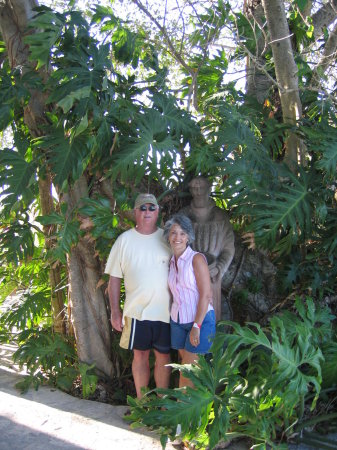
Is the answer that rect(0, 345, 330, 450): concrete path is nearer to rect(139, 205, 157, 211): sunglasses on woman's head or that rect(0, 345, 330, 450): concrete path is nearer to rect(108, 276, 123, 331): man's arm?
rect(108, 276, 123, 331): man's arm

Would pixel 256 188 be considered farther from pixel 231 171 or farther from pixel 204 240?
pixel 204 240

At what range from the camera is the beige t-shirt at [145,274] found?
3914mm

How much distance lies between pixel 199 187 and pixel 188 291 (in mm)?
1041

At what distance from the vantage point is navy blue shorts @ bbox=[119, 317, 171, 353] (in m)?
3.99

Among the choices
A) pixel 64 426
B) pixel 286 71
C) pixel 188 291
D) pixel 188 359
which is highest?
pixel 286 71

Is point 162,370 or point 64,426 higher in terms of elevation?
point 162,370

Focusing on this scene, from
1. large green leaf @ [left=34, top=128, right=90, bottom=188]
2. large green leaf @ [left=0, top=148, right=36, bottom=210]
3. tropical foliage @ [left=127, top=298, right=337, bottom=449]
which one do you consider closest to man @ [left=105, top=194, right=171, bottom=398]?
tropical foliage @ [left=127, top=298, right=337, bottom=449]

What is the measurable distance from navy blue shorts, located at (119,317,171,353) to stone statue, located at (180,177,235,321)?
57 cm

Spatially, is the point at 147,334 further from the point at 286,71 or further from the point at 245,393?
the point at 286,71

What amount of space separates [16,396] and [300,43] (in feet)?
→ 14.8

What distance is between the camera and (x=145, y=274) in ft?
12.8

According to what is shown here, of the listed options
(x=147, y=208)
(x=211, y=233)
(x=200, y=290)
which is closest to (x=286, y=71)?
(x=211, y=233)

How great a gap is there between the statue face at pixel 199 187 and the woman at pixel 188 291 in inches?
28.4

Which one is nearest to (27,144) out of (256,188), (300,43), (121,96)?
(121,96)
